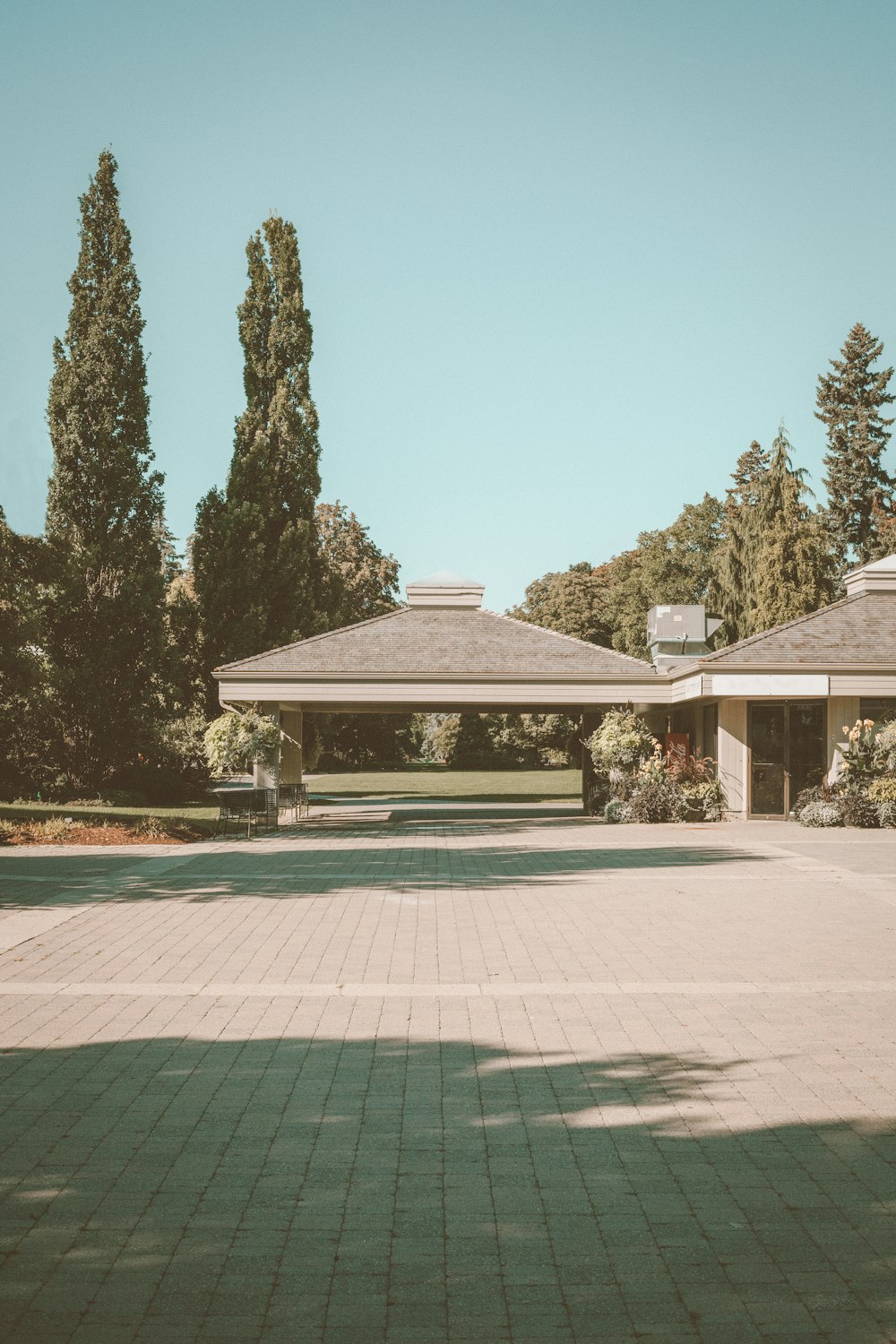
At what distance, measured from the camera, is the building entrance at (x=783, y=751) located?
25656 mm

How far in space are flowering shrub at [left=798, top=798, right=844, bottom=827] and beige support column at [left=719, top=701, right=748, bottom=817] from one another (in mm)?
2092

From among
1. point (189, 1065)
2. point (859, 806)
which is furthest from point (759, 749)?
point (189, 1065)

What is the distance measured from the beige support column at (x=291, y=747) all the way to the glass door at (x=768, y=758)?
1068cm

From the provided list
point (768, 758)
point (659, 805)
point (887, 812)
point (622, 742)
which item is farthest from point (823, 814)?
point (622, 742)

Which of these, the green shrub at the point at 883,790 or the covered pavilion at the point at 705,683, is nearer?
the green shrub at the point at 883,790

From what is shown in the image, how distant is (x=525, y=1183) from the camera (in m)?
4.82

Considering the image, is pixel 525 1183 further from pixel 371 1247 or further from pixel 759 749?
pixel 759 749

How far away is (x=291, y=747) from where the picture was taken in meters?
28.6

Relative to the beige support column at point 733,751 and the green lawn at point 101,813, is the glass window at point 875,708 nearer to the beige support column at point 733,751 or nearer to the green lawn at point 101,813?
the beige support column at point 733,751

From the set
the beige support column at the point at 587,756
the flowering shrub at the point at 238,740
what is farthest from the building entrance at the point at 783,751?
the flowering shrub at the point at 238,740

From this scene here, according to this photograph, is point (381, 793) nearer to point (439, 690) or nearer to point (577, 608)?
point (439, 690)

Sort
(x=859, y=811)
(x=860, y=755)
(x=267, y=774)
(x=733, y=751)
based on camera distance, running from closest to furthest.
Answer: (x=859, y=811) → (x=860, y=755) → (x=267, y=774) → (x=733, y=751)

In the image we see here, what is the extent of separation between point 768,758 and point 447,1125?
21.5 m

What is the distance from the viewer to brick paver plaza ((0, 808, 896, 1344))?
380 cm
